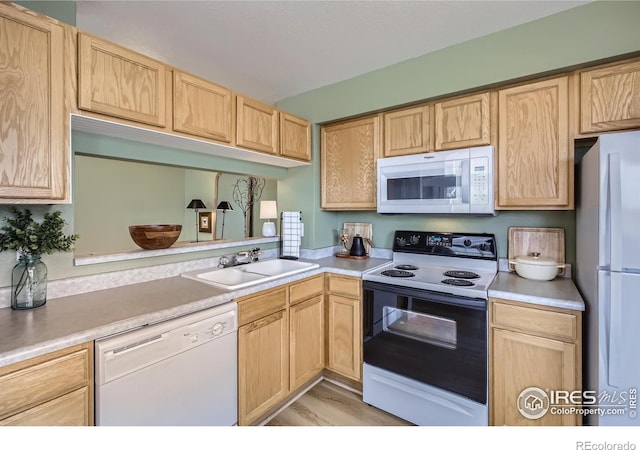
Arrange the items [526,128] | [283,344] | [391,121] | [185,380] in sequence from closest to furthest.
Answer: [185,380] → [526,128] → [283,344] → [391,121]

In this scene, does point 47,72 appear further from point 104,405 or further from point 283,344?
point 283,344

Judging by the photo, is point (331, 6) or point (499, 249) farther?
point (499, 249)

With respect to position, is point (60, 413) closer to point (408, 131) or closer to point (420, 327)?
point (420, 327)

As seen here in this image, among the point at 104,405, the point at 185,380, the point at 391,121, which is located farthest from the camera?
the point at 391,121

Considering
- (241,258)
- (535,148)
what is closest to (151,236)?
(241,258)

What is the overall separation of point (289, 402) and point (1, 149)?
212cm

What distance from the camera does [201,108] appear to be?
1.80m

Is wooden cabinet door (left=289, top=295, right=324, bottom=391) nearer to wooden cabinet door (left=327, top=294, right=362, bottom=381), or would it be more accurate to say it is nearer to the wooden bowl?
wooden cabinet door (left=327, top=294, right=362, bottom=381)

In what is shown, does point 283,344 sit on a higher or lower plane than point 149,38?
lower

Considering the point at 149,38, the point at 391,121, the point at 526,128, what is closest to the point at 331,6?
the point at 391,121

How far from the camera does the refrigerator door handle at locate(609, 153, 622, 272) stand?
1.17 metres

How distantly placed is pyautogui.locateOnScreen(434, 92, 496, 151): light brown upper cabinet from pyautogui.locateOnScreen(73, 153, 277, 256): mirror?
169 cm

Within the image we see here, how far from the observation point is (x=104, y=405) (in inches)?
45.4

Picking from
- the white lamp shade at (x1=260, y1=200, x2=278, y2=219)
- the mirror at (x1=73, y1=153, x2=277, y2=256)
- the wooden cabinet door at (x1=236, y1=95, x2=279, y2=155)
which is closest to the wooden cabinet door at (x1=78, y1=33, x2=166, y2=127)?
the wooden cabinet door at (x1=236, y1=95, x2=279, y2=155)
